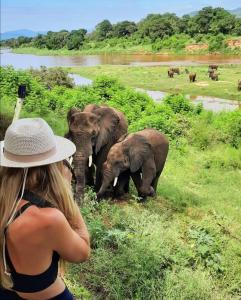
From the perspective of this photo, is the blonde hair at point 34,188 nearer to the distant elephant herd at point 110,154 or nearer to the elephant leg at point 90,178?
→ the distant elephant herd at point 110,154

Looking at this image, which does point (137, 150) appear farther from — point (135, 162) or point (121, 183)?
Result: point (121, 183)

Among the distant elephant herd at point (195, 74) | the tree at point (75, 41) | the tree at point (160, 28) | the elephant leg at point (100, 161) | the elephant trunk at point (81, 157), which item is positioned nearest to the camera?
the elephant trunk at point (81, 157)

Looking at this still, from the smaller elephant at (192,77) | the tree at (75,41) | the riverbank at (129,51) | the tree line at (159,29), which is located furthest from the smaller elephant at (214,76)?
the tree at (75,41)

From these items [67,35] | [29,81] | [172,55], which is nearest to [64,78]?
[29,81]

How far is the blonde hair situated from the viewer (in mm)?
1838

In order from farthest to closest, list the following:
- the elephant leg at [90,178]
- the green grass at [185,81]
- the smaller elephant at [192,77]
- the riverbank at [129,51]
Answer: the riverbank at [129,51], the smaller elephant at [192,77], the green grass at [185,81], the elephant leg at [90,178]

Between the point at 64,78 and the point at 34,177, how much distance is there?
18.6 m

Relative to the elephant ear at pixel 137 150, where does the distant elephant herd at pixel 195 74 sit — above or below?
below

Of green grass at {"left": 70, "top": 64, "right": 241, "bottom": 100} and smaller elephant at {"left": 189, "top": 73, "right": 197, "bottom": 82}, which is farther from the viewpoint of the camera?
smaller elephant at {"left": 189, "top": 73, "right": 197, "bottom": 82}

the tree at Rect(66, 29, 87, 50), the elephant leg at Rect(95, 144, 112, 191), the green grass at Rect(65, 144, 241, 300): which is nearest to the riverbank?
the tree at Rect(66, 29, 87, 50)

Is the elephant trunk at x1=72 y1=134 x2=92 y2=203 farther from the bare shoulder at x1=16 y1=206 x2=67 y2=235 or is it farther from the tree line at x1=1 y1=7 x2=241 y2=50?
the tree line at x1=1 y1=7 x2=241 y2=50

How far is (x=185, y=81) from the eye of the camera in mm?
27062

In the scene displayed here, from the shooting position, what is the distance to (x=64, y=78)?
20156 mm

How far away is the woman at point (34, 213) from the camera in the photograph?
183 centimetres
